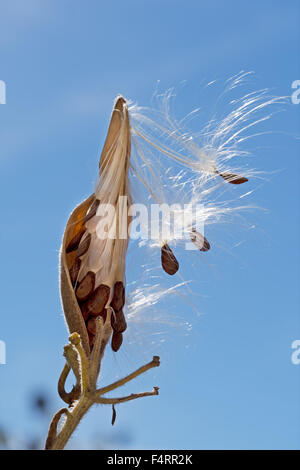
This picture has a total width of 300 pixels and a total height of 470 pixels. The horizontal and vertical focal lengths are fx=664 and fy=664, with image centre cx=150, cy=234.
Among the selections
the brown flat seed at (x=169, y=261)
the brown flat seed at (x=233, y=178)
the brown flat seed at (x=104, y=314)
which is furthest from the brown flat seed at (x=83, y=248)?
the brown flat seed at (x=233, y=178)

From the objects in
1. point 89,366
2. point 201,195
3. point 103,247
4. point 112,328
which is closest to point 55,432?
point 89,366

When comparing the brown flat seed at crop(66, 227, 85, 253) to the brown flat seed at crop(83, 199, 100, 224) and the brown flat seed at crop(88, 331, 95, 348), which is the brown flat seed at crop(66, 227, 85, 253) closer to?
the brown flat seed at crop(83, 199, 100, 224)

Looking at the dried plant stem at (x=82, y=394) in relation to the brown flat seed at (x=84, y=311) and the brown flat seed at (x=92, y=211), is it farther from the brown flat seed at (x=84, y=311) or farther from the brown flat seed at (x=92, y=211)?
the brown flat seed at (x=92, y=211)

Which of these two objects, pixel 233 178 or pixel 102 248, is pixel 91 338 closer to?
pixel 102 248

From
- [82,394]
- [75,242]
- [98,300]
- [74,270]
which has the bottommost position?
[82,394]

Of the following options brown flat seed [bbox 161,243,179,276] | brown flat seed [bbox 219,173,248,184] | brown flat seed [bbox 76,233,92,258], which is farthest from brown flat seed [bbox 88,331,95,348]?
brown flat seed [bbox 219,173,248,184]

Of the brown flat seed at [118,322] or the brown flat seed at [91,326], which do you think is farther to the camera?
the brown flat seed at [118,322]

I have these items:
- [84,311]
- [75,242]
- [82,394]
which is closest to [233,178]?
[75,242]

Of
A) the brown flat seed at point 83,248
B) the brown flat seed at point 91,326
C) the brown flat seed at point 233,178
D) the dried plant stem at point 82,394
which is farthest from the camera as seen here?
the brown flat seed at point 233,178
